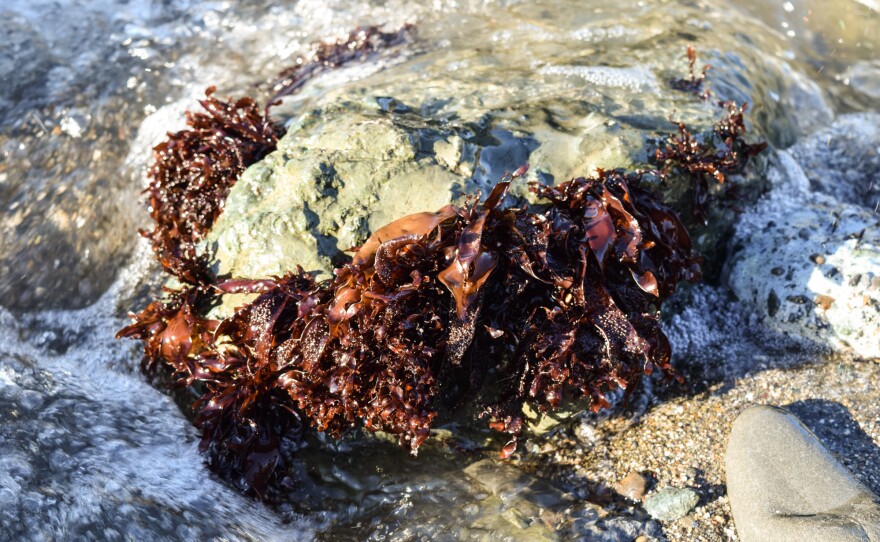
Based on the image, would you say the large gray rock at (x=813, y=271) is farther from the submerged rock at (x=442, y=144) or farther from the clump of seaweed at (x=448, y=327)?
the clump of seaweed at (x=448, y=327)

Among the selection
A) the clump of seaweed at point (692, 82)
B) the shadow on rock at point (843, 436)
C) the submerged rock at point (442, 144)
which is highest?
the clump of seaweed at point (692, 82)

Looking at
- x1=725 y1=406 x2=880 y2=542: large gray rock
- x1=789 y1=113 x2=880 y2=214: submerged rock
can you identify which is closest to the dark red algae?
x1=725 y1=406 x2=880 y2=542: large gray rock

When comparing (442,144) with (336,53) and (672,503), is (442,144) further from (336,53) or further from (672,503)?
(336,53)

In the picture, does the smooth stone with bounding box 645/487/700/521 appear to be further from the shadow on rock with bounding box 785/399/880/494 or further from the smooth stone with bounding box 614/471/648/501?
the shadow on rock with bounding box 785/399/880/494

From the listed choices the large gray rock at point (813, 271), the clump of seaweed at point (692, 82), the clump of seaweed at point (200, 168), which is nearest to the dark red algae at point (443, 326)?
the clump of seaweed at point (200, 168)

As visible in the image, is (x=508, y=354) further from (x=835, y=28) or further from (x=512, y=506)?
(x=835, y=28)
